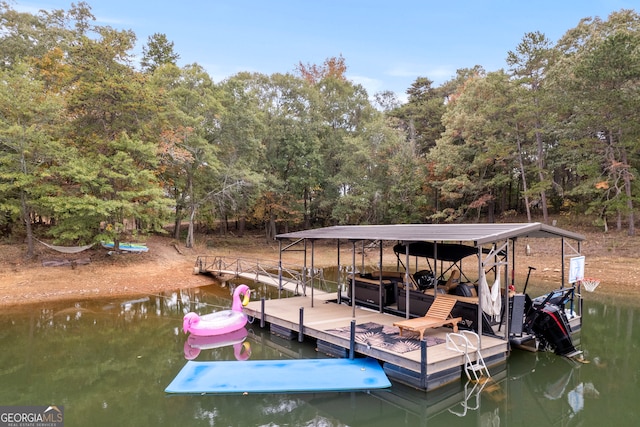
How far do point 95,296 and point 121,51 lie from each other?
10833 millimetres

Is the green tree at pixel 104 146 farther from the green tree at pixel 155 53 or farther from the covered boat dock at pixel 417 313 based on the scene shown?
the green tree at pixel 155 53

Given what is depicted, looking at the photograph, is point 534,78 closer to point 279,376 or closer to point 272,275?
point 272,275

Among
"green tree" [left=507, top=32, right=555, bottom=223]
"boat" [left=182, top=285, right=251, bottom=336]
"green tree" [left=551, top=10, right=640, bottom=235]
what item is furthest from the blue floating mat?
"green tree" [left=507, top=32, right=555, bottom=223]

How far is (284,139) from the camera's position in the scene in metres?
27.1

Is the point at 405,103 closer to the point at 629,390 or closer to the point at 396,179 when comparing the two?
the point at 396,179

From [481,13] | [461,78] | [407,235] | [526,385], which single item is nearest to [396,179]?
[481,13]

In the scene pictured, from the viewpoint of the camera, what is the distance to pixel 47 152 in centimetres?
1536

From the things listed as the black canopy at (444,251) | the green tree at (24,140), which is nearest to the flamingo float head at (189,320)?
the black canopy at (444,251)

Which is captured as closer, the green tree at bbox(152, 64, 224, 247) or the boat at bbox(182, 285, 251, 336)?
the boat at bbox(182, 285, 251, 336)

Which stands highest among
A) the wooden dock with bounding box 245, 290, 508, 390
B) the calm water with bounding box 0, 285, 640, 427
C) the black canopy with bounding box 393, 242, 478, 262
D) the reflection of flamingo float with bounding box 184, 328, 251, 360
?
the black canopy with bounding box 393, 242, 478, 262

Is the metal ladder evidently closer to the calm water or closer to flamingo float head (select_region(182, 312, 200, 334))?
the calm water

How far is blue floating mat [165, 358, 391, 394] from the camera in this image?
21.5 feet

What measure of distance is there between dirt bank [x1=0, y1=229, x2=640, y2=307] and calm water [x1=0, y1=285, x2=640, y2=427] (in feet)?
13.5

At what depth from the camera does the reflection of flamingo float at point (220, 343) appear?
8797 mm
